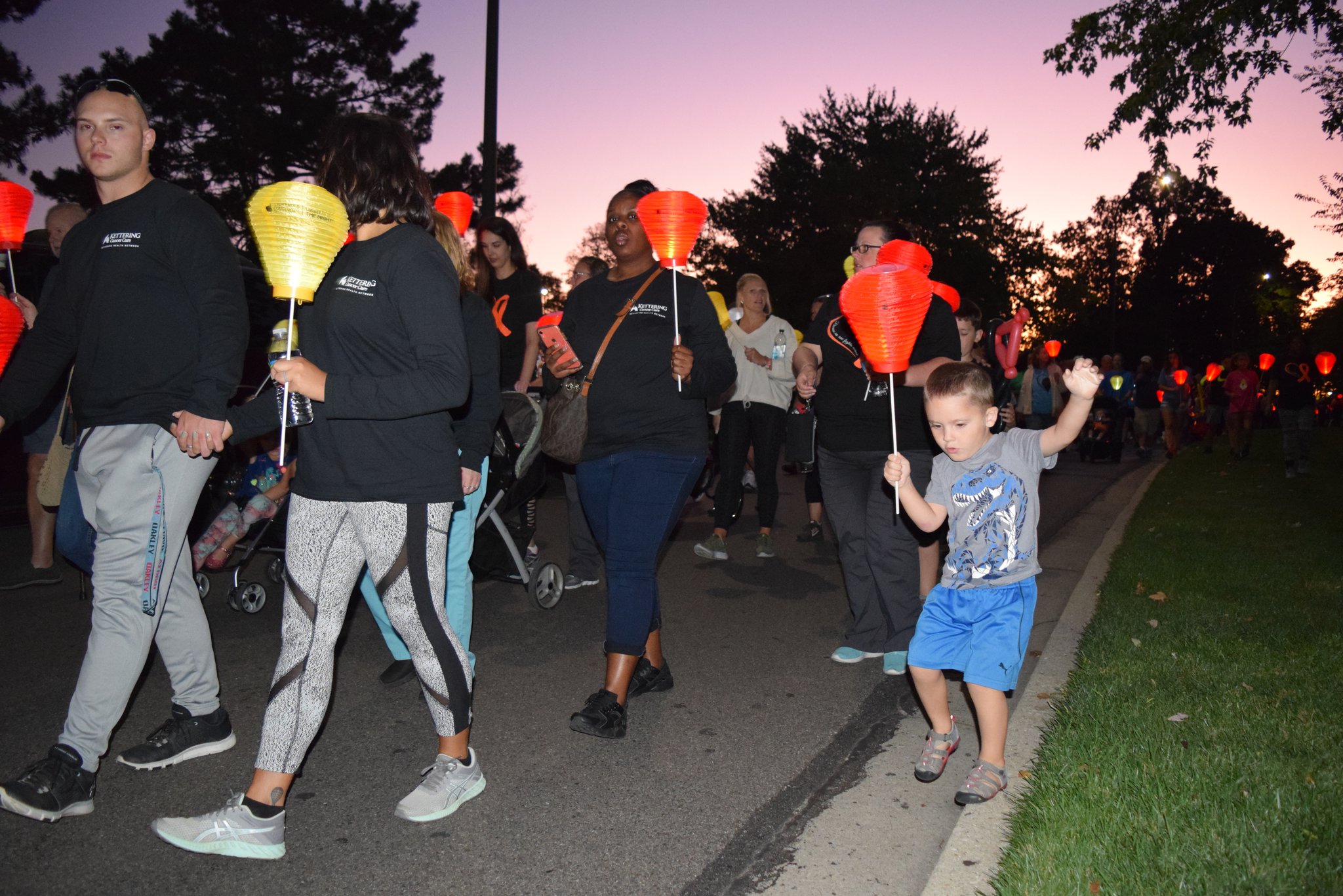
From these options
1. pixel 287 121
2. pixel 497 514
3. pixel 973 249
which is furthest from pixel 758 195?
pixel 497 514

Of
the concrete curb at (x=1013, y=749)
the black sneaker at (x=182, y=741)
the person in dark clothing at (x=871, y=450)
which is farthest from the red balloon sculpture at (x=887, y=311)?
the black sneaker at (x=182, y=741)

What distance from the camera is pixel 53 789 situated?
126 inches

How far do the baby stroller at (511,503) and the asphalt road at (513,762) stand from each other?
0.21 meters

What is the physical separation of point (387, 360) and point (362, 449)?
28cm

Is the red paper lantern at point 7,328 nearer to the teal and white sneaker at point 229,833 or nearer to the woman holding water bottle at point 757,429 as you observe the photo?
the teal and white sneaker at point 229,833

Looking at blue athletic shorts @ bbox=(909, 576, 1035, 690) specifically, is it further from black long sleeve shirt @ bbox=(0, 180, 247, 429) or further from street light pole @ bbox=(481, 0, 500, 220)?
street light pole @ bbox=(481, 0, 500, 220)

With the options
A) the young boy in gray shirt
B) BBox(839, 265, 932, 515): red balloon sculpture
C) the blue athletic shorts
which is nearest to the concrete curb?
the young boy in gray shirt

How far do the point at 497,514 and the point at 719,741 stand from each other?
2.49 meters

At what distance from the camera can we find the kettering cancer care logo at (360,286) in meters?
2.96

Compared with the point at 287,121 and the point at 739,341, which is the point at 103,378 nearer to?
the point at 739,341

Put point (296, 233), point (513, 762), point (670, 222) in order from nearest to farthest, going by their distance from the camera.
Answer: point (296, 233) < point (513, 762) < point (670, 222)

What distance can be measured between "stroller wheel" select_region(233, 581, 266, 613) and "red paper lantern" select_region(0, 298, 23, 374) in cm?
240

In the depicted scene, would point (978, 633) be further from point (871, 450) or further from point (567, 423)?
point (567, 423)

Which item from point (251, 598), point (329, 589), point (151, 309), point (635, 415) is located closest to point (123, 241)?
point (151, 309)
